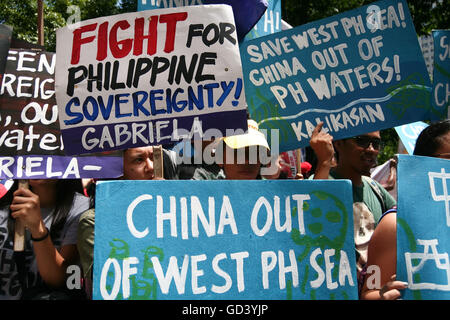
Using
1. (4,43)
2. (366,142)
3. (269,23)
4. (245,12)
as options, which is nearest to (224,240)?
(366,142)

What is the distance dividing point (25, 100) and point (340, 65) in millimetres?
1839

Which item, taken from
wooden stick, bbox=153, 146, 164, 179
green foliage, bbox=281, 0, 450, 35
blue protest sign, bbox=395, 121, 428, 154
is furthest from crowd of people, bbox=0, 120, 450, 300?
green foliage, bbox=281, 0, 450, 35

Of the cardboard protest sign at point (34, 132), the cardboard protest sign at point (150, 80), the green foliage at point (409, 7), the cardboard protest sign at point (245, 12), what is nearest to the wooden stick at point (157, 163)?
the cardboard protest sign at point (150, 80)

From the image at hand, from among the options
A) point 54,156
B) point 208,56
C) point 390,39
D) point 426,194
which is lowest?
point 426,194

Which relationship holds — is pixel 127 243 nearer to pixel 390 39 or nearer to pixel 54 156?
pixel 54 156

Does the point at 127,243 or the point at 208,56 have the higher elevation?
the point at 208,56

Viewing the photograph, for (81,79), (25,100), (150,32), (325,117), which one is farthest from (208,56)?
(25,100)

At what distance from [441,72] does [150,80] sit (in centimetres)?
252

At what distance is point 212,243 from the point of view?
220cm

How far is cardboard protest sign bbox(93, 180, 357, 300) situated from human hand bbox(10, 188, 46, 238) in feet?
2.05

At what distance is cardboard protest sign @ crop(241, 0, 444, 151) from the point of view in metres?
3.21

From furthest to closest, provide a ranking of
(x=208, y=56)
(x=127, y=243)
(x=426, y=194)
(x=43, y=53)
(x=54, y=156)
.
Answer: (x=43, y=53), (x=54, y=156), (x=208, y=56), (x=426, y=194), (x=127, y=243)

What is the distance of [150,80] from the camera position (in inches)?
109

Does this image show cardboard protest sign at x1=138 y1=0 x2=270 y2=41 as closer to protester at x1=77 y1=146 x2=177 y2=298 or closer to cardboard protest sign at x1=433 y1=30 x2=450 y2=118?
protester at x1=77 y1=146 x2=177 y2=298
